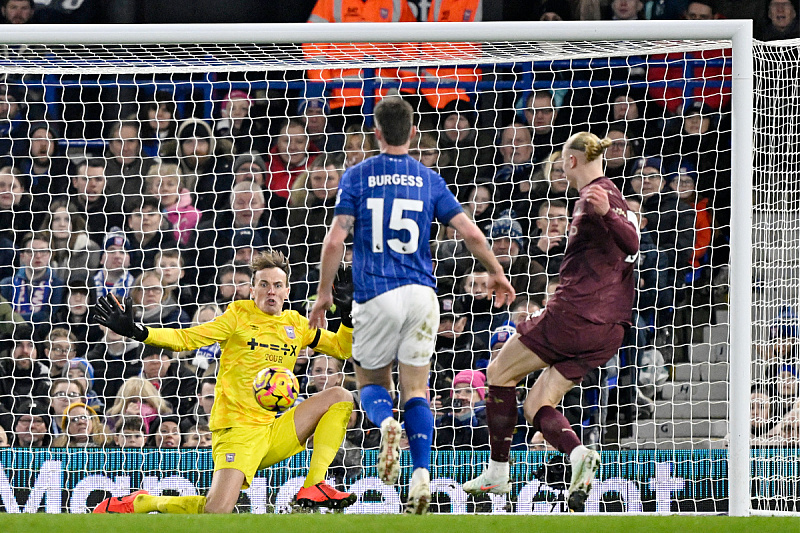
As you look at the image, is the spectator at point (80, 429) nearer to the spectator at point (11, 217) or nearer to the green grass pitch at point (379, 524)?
the spectator at point (11, 217)

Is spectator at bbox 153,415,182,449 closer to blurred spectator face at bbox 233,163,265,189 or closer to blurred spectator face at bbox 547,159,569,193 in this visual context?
blurred spectator face at bbox 233,163,265,189

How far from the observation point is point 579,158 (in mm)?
5340

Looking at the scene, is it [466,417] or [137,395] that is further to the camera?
[466,417]

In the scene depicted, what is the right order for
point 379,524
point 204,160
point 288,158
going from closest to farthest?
1. point 379,524
2. point 288,158
3. point 204,160

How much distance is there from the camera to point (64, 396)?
23.3ft

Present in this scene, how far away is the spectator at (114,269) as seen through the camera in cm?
743

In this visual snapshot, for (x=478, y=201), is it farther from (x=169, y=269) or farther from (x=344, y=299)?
(x=169, y=269)

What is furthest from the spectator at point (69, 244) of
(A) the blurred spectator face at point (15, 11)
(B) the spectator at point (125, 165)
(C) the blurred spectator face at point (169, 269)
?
(A) the blurred spectator face at point (15, 11)

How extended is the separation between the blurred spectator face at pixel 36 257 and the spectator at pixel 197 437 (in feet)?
5.24

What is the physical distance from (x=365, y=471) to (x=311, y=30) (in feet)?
9.81

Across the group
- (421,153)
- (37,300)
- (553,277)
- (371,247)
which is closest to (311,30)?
(371,247)

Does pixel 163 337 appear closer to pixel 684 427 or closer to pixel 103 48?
pixel 103 48

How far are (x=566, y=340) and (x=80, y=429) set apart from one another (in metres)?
3.71

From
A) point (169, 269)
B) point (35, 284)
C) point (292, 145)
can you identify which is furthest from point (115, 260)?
point (292, 145)
